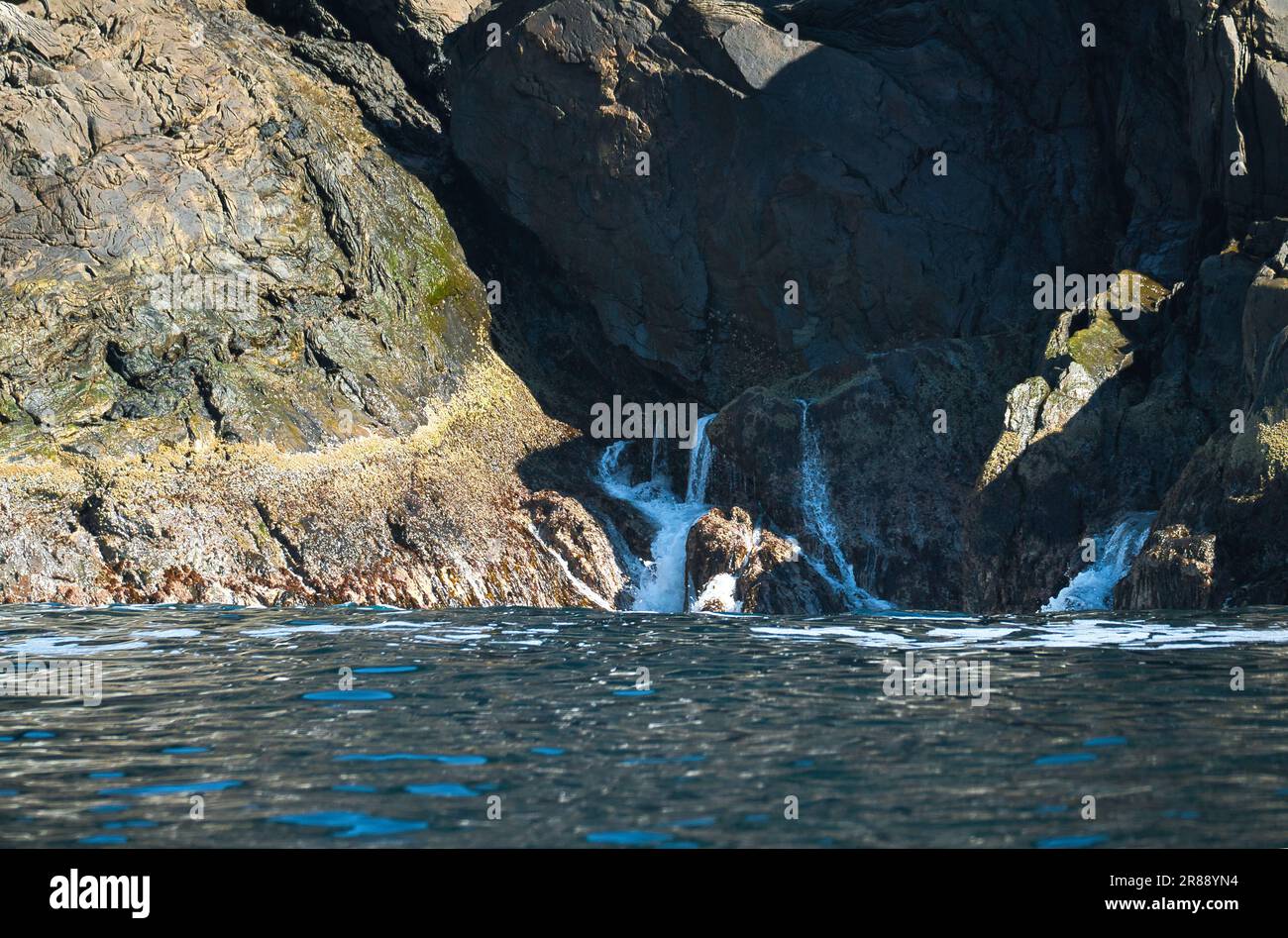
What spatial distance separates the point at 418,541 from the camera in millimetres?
28844

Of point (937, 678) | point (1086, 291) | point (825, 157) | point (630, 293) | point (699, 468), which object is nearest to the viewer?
point (937, 678)

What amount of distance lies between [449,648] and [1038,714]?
815 centimetres

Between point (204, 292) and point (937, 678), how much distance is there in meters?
20.5

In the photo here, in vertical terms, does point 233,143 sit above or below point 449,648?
above

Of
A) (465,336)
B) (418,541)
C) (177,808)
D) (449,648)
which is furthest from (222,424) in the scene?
(177,808)

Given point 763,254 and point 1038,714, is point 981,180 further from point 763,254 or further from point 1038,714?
point 1038,714

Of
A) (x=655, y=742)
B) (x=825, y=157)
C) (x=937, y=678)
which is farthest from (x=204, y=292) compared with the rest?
(x=655, y=742)

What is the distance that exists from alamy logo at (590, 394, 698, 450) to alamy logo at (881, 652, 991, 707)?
691 inches

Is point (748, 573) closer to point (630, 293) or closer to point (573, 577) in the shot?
point (573, 577)

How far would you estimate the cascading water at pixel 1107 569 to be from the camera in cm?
2478

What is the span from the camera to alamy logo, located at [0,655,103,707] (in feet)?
45.4

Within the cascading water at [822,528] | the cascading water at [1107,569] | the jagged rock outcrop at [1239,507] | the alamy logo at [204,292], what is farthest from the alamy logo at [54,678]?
the cascading water at [822,528]

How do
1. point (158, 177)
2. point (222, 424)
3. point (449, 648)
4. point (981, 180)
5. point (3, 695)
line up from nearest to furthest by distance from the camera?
point (3, 695)
point (449, 648)
point (222, 424)
point (158, 177)
point (981, 180)

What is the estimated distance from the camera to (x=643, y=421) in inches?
1363
